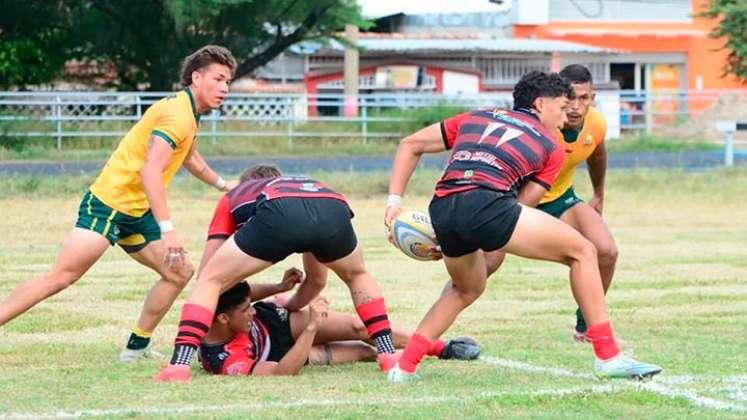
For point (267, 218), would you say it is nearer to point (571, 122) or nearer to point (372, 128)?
point (571, 122)

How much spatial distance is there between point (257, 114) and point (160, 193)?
2692 cm

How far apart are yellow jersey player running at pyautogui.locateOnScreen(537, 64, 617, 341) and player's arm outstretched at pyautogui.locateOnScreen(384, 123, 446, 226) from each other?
177 cm

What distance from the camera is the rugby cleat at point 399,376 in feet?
27.5

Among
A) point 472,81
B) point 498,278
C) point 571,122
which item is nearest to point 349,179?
point 498,278

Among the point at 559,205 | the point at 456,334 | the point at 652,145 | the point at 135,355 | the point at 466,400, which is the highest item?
the point at 559,205

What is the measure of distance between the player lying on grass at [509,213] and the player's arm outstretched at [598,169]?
91.9 inches

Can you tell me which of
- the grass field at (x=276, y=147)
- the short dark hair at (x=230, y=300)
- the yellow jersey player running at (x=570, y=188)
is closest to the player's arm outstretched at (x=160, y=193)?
the short dark hair at (x=230, y=300)

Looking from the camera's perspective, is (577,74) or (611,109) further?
(611,109)

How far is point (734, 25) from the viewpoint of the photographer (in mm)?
33781

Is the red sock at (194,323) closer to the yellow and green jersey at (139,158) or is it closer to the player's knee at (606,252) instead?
the yellow and green jersey at (139,158)

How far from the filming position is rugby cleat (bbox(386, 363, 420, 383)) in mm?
8383

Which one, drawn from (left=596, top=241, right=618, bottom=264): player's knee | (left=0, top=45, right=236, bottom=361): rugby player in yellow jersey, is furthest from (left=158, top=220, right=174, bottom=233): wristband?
(left=596, top=241, right=618, bottom=264): player's knee


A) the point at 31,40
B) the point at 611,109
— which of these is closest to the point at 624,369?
the point at 31,40

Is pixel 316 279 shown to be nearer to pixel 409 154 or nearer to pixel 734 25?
pixel 409 154
